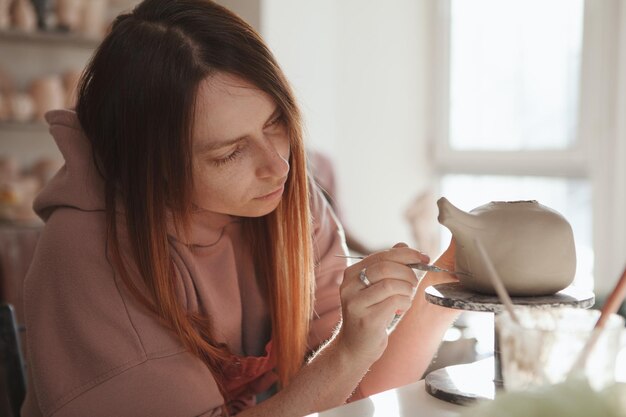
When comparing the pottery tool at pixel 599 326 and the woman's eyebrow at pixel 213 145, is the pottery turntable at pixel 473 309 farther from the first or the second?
the woman's eyebrow at pixel 213 145

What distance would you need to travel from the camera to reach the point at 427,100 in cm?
368

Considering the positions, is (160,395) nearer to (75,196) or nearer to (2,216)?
(75,196)

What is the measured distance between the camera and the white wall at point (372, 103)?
11.9 feet

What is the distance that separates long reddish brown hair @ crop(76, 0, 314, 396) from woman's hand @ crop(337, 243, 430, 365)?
0.23 metres

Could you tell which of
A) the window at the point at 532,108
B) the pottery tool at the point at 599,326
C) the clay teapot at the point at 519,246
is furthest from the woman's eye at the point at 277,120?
the window at the point at 532,108

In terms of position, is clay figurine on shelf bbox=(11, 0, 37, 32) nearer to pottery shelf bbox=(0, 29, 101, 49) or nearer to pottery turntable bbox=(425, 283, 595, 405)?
pottery shelf bbox=(0, 29, 101, 49)

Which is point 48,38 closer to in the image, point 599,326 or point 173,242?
point 173,242

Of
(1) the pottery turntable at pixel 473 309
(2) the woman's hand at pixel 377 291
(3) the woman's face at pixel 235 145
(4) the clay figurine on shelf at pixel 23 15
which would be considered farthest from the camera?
(4) the clay figurine on shelf at pixel 23 15

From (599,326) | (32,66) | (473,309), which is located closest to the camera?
(599,326)

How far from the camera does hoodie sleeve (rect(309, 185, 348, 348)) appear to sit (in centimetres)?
140

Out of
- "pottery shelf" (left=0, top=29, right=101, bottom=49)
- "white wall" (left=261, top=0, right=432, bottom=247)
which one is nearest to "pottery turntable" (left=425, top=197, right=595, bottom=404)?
"white wall" (left=261, top=0, right=432, bottom=247)

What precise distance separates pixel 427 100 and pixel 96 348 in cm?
283

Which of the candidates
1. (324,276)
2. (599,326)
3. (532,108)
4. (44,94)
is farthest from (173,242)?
(532,108)

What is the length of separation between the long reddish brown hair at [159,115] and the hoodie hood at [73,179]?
14 mm
